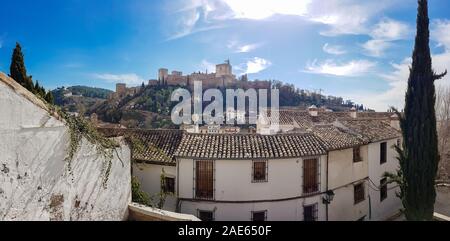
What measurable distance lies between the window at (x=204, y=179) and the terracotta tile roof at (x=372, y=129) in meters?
8.50

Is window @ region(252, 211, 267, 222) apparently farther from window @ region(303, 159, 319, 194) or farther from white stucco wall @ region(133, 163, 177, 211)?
white stucco wall @ region(133, 163, 177, 211)

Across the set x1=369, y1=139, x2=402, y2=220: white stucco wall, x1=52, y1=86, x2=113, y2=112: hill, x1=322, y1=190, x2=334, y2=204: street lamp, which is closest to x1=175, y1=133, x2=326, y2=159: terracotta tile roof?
x1=322, y1=190, x2=334, y2=204: street lamp

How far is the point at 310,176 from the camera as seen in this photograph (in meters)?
11.8

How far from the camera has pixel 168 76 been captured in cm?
8294

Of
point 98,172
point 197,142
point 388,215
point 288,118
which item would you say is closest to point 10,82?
point 98,172

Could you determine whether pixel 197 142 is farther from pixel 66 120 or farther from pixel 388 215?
pixel 388 215

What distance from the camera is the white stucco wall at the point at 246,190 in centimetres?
1094

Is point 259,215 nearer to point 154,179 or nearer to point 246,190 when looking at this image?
point 246,190

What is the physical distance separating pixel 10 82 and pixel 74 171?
1.64 meters

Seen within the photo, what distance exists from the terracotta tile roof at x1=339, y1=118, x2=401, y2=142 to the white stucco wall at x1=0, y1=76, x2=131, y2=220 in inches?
531

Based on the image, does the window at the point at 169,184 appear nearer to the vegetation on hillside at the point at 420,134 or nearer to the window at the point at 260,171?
the window at the point at 260,171

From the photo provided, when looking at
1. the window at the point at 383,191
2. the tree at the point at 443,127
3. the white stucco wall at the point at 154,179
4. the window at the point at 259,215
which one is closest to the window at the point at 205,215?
the white stucco wall at the point at 154,179

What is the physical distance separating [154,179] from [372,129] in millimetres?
12349
